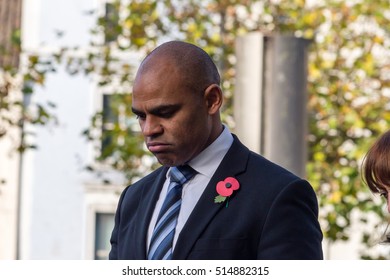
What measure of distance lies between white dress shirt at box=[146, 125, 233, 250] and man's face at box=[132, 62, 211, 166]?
8cm

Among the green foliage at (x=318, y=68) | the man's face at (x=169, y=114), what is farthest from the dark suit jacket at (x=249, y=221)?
the green foliage at (x=318, y=68)

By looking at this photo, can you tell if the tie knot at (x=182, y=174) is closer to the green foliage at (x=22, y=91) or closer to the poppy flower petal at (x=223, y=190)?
the poppy flower petal at (x=223, y=190)

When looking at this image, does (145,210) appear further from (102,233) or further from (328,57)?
(102,233)

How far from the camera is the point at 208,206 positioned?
3689 millimetres

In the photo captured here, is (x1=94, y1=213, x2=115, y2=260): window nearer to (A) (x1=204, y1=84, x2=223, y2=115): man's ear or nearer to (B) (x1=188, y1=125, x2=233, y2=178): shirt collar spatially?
(B) (x1=188, y1=125, x2=233, y2=178): shirt collar

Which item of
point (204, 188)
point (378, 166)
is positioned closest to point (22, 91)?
point (378, 166)

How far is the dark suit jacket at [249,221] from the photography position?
357 cm

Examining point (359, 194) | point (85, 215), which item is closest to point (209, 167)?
point (359, 194)

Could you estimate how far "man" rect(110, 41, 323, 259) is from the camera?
3588 mm

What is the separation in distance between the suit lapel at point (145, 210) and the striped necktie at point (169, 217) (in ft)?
0.11

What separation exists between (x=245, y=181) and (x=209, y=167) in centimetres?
12

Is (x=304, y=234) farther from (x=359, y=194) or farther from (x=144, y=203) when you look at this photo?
(x=359, y=194)

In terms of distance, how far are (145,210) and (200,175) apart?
0.20 meters

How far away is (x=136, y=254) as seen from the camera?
3744 millimetres
